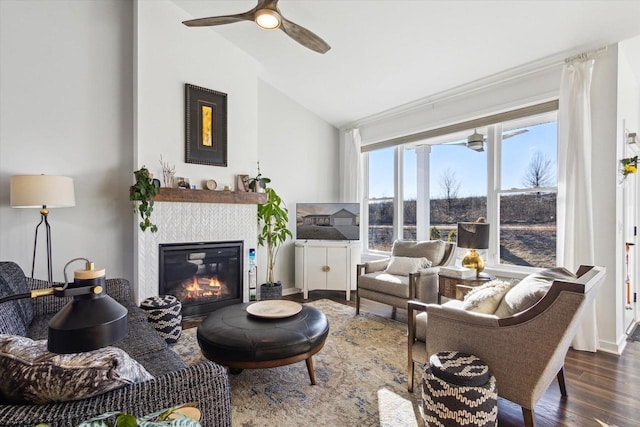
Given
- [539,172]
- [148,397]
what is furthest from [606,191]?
[148,397]

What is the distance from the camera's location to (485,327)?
176 cm

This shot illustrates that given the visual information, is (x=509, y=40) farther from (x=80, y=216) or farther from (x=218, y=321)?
(x=80, y=216)

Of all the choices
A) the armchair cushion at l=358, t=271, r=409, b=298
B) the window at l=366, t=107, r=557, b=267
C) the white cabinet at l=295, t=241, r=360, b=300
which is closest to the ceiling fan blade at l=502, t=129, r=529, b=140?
the window at l=366, t=107, r=557, b=267

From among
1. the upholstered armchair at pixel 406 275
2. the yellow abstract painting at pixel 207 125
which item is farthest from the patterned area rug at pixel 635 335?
the yellow abstract painting at pixel 207 125

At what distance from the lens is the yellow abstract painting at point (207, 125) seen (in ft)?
12.6

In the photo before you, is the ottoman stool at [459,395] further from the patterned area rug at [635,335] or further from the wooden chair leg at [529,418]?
the patterned area rug at [635,335]

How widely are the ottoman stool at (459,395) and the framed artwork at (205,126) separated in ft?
10.8

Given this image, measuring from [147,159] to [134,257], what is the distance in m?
1.08

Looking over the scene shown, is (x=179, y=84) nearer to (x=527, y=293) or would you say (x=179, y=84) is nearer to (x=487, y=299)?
(x=487, y=299)

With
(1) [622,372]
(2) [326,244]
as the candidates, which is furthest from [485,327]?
(2) [326,244]

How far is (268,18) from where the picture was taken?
236 centimetres

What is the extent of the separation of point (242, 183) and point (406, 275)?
2.35 meters

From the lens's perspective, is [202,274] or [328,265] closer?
[202,274]

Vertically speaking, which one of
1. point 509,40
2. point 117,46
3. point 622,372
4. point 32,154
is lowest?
point 622,372
